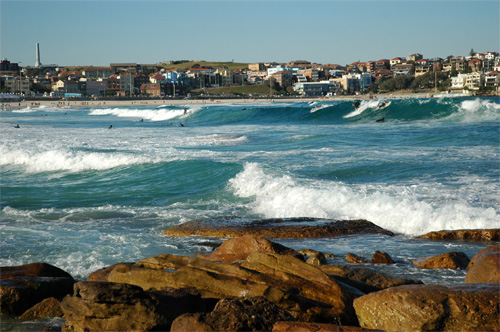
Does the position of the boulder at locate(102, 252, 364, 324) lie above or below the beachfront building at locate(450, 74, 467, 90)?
below

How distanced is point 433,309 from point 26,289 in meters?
4.33

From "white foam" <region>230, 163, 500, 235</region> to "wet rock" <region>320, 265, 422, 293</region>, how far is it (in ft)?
15.2

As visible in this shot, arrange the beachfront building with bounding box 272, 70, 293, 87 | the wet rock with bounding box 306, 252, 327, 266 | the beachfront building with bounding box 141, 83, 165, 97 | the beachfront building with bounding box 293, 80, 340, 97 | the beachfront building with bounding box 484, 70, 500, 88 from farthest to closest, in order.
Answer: the beachfront building with bounding box 272, 70, 293, 87 < the beachfront building with bounding box 293, 80, 340, 97 < the beachfront building with bounding box 141, 83, 165, 97 < the beachfront building with bounding box 484, 70, 500, 88 < the wet rock with bounding box 306, 252, 327, 266

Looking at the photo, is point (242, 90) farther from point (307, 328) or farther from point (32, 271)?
point (307, 328)

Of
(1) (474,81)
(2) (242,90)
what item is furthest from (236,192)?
(2) (242,90)

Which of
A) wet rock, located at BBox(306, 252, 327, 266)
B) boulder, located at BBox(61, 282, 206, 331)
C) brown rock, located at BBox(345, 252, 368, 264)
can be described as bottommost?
brown rock, located at BBox(345, 252, 368, 264)

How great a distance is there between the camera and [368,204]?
41.1ft

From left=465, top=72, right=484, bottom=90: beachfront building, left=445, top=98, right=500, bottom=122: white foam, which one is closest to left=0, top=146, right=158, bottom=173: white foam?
left=445, top=98, right=500, bottom=122: white foam

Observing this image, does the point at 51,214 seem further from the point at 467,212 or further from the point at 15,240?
the point at 467,212

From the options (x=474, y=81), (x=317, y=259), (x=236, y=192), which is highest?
(x=474, y=81)

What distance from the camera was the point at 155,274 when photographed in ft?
19.8

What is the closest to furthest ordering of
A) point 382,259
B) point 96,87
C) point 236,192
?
point 382,259 → point 236,192 → point 96,87

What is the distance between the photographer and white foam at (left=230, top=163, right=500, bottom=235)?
1112cm

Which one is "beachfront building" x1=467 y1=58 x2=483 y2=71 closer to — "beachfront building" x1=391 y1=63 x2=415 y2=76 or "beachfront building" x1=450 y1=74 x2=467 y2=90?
"beachfront building" x1=391 y1=63 x2=415 y2=76
